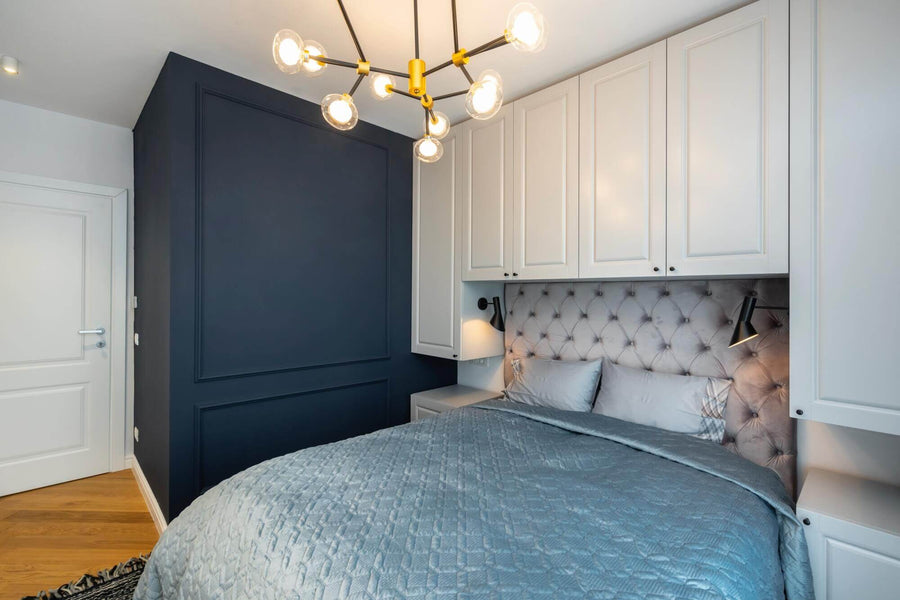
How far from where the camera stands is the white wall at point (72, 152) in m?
2.69

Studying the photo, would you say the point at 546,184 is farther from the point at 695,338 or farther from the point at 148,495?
the point at 148,495

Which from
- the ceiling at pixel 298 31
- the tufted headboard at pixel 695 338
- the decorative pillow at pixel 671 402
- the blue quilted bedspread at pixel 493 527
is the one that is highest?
the ceiling at pixel 298 31

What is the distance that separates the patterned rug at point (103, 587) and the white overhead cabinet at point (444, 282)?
192cm

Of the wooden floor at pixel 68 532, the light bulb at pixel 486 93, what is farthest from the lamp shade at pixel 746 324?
the wooden floor at pixel 68 532

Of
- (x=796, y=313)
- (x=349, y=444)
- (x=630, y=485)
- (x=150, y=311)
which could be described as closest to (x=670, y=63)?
(x=796, y=313)

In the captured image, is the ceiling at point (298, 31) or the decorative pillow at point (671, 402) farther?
the decorative pillow at point (671, 402)

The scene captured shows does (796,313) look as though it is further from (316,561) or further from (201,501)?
(201,501)

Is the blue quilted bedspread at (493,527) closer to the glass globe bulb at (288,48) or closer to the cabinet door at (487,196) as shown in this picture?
the cabinet door at (487,196)

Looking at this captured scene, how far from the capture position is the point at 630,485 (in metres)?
1.32

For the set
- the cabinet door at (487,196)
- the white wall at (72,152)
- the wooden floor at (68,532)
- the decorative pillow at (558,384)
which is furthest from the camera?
the white wall at (72,152)

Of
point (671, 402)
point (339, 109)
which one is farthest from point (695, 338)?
point (339, 109)

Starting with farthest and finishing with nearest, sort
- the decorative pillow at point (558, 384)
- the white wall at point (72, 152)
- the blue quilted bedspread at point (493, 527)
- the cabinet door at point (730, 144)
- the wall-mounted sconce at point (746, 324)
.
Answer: the white wall at point (72, 152) < the decorative pillow at point (558, 384) < the wall-mounted sconce at point (746, 324) < the cabinet door at point (730, 144) < the blue quilted bedspread at point (493, 527)

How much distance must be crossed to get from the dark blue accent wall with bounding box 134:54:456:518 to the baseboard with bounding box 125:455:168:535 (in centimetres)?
9

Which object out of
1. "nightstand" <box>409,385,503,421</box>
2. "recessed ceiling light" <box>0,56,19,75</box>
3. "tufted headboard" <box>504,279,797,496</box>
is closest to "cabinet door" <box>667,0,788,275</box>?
"tufted headboard" <box>504,279,797,496</box>
